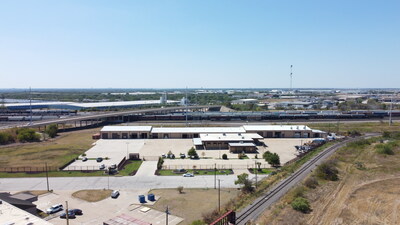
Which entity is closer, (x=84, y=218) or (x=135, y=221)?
(x=135, y=221)

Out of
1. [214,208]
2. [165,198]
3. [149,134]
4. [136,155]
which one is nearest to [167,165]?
[136,155]

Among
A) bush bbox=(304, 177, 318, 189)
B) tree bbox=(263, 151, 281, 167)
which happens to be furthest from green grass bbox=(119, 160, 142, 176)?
bush bbox=(304, 177, 318, 189)

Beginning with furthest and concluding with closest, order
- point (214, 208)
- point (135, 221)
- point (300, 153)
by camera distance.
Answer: point (300, 153) < point (214, 208) < point (135, 221)

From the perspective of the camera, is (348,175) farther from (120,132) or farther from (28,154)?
(28,154)

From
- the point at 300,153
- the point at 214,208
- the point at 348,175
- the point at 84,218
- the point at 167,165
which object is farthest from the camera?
the point at 300,153
